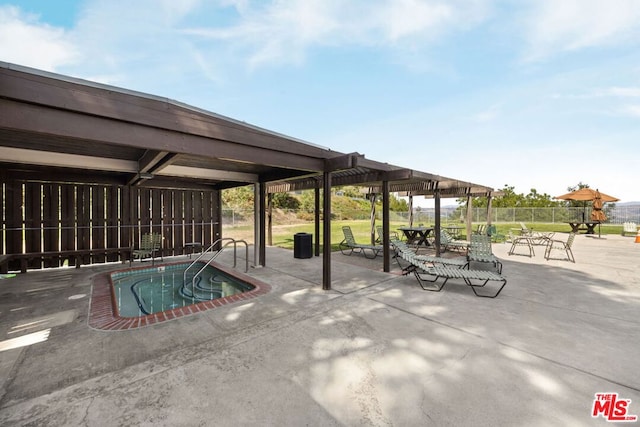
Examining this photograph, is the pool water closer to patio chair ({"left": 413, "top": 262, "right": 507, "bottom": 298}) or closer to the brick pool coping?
the brick pool coping

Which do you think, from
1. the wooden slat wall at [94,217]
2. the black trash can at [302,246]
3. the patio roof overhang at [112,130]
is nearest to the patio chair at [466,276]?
the patio roof overhang at [112,130]

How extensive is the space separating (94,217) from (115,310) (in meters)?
5.54

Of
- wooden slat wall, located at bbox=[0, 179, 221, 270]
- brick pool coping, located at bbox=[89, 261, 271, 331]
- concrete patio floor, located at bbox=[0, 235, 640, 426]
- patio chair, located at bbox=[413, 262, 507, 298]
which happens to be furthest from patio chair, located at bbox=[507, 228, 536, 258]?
wooden slat wall, located at bbox=[0, 179, 221, 270]

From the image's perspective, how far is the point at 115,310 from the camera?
3936 millimetres

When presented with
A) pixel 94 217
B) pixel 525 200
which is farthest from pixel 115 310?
pixel 525 200

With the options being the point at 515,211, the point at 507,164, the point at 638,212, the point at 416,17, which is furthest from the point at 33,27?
the point at 638,212

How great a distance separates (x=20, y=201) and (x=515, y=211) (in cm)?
3093

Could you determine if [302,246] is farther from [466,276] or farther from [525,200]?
[525,200]

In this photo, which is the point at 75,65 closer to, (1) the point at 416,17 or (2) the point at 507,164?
(1) the point at 416,17

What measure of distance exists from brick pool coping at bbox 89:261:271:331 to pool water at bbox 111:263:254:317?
213mm

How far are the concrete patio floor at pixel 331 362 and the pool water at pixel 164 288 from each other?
31.9 inches

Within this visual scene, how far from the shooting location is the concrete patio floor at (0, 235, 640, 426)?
6.39ft

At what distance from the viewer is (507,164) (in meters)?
26.8

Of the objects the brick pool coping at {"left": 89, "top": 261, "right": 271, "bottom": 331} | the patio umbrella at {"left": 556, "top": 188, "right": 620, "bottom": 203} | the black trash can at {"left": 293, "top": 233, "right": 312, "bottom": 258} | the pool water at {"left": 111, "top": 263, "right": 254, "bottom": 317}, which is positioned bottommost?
the pool water at {"left": 111, "top": 263, "right": 254, "bottom": 317}
